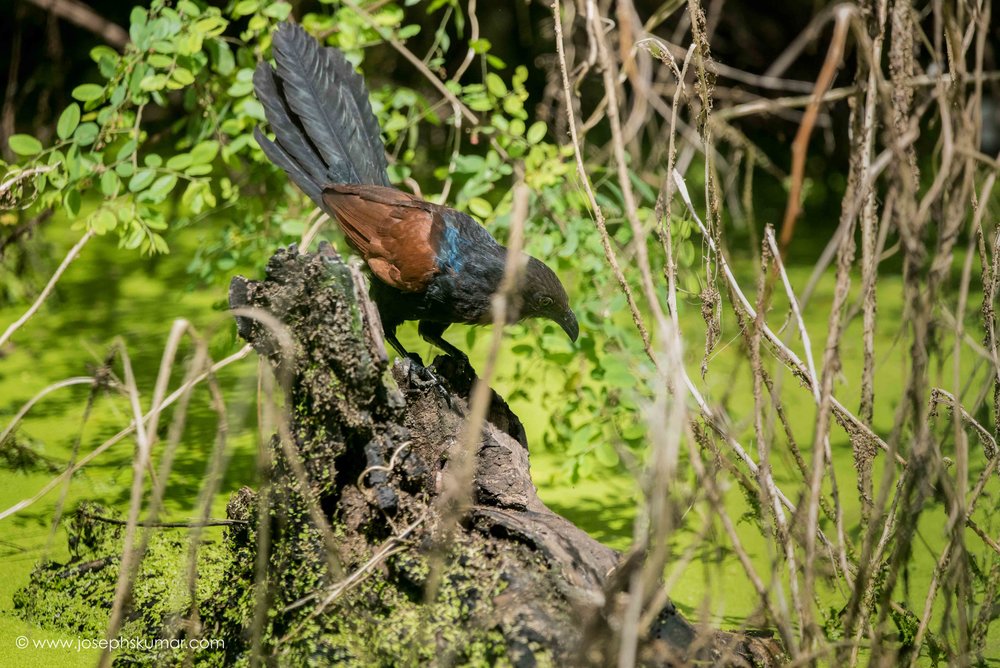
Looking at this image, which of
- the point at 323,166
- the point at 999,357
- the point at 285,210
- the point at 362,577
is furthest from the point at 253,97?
the point at 999,357

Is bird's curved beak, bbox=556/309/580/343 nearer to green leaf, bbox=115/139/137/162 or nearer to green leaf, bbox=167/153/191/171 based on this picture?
green leaf, bbox=167/153/191/171

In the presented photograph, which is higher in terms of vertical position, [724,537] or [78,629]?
[724,537]

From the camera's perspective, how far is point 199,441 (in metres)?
3.04

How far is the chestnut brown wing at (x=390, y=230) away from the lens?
85.2 inches

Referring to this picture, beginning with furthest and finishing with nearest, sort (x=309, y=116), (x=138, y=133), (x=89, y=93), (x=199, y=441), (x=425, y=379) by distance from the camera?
(x=199, y=441) → (x=138, y=133) → (x=89, y=93) → (x=309, y=116) → (x=425, y=379)

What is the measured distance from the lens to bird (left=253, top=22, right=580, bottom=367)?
217cm

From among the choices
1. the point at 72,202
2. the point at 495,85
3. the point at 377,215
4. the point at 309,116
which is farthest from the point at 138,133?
the point at 495,85

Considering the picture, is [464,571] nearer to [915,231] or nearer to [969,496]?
[915,231]

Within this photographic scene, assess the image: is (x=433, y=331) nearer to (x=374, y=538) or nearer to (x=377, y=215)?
(x=377, y=215)

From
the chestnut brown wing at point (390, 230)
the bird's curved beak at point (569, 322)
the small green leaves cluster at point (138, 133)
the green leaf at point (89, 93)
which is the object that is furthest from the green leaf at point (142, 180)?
the bird's curved beak at point (569, 322)

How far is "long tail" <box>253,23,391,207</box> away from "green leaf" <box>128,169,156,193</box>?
37cm

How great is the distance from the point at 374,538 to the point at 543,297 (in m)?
0.70

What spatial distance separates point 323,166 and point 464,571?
115 cm

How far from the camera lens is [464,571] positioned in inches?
63.4
